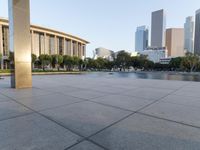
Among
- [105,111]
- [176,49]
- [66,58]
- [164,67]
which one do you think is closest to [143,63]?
[164,67]

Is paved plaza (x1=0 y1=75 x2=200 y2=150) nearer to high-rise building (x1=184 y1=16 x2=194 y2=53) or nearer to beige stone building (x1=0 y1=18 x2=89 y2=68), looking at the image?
beige stone building (x1=0 y1=18 x2=89 y2=68)

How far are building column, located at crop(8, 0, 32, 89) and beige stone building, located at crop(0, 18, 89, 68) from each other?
52.3 metres

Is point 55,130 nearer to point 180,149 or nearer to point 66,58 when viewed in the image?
point 180,149

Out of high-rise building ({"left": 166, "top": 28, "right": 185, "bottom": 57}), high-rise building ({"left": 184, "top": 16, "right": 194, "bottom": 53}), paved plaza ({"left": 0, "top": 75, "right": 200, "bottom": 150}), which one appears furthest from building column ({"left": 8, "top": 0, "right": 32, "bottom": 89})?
high-rise building ({"left": 166, "top": 28, "right": 185, "bottom": 57})

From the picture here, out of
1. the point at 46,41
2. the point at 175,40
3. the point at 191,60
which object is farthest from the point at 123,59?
the point at 175,40

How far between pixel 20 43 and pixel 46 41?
64.3 metres

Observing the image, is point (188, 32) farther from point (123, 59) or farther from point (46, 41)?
point (46, 41)

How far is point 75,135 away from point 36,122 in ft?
3.68

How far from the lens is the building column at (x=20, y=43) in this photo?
809 cm

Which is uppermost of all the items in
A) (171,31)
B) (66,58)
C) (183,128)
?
Answer: (171,31)

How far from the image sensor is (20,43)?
27.2ft

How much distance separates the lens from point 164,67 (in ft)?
304

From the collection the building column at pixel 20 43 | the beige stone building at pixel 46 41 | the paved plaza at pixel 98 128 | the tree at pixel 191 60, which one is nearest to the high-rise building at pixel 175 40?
the tree at pixel 191 60

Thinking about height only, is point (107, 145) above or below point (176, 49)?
below
